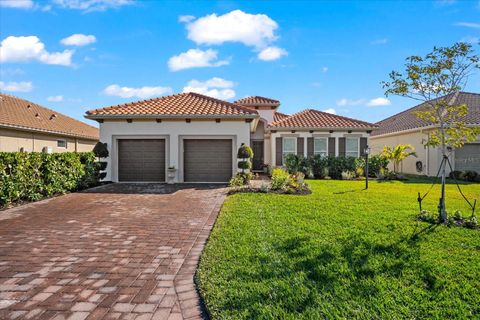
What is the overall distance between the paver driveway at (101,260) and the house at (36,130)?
1080cm

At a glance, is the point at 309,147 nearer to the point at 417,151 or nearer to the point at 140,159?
the point at 417,151

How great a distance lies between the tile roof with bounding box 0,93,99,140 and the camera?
1753 cm

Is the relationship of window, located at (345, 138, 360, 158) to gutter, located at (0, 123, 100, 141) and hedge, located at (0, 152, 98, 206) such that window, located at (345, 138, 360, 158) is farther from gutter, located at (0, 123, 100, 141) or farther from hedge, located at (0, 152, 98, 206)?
gutter, located at (0, 123, 100, 141)

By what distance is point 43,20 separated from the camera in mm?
10383

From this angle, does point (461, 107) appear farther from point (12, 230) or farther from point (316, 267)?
point (12, 230)

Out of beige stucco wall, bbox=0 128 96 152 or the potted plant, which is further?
beige stucco wall, bbox=0 128 96 152

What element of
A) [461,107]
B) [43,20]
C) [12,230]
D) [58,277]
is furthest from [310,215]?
[43,20]

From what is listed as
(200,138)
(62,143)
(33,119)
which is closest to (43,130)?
(33,119)

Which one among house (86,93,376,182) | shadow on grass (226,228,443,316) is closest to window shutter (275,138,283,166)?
house (86,93,376,182)

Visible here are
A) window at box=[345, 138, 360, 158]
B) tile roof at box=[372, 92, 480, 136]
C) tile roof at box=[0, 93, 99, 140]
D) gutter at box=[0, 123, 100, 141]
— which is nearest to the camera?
gutter at box=[0, 123, 100, 141]

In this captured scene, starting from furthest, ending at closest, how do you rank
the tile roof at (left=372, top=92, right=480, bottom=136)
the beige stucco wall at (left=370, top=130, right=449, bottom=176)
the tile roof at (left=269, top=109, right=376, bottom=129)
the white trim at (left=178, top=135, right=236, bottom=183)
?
the tile roof at (left=269, top=109, right=376, bottom=129) → the tile roof at (left=372, top=92, right=480, bottom=136) → the beige stucco wall at (left=370, top=130, right=449, bottom=176) → the white trim at (left=178, top=135, right=236, bottom=183)

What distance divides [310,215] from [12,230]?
22.0 feet

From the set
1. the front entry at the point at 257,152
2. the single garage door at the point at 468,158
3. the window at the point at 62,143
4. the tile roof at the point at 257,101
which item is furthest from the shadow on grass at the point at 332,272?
the window at the point at 62,143

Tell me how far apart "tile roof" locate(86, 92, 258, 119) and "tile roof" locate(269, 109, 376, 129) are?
538 cm
